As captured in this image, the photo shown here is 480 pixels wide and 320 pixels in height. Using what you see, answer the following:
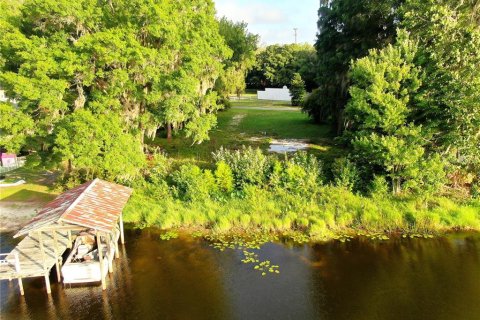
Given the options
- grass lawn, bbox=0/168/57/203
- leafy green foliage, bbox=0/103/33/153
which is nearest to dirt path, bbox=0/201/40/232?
grass lawn, bbox=0/168/57/203

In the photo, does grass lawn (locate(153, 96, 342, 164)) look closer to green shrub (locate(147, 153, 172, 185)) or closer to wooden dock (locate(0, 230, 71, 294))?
green shrub (locate(147, 153, 172, 185))

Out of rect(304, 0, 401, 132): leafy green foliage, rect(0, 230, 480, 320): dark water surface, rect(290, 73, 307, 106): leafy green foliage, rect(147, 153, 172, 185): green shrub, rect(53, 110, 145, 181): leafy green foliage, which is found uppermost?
rect(304, 0, 401, 132): leafy green foliage

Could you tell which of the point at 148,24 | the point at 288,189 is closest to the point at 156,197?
the point at 288,189

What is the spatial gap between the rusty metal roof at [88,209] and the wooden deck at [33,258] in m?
0.67

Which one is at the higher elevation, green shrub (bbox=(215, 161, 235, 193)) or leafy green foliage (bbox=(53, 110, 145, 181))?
leafy green foliage (bbox=(53, 110, 145, 181))

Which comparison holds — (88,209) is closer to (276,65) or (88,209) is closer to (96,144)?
(96,144)

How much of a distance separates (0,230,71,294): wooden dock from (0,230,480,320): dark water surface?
82 cm

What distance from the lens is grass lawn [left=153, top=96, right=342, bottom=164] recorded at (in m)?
29.5

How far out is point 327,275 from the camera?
1401 centimetres

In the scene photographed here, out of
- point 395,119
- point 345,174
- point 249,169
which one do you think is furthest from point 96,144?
point 395,119

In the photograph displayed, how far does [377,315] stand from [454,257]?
237 inches

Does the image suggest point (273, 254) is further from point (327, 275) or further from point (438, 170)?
point (438, 170)

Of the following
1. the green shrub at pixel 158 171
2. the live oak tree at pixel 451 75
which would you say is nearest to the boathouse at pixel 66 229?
the green shrub at pixel 158 171

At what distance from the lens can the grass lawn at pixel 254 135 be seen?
2950 cm
